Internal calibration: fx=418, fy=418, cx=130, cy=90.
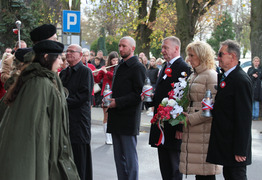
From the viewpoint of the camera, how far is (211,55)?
4.84 m

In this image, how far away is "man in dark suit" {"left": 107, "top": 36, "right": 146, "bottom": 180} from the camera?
5.46 metres

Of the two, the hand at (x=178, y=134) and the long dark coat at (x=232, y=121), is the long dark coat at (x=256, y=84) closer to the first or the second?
the hand at (x=178, y=134)

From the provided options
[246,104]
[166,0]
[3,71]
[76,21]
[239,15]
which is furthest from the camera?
[239,15]

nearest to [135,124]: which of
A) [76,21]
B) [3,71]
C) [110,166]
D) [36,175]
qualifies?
[110,166]

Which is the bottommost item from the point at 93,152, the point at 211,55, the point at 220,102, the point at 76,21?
the point at 93,152

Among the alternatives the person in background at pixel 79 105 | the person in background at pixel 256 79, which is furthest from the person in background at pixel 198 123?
the person in background at pixel 256 79

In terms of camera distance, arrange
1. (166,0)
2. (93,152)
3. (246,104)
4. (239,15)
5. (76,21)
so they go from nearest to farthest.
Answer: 1. (246,104)
2. (93,152)
3. (76,21)
4. (166,0)
5. (239,15)

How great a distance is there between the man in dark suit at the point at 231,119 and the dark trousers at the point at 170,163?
0.83m

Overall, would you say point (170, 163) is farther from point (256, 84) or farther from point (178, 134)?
point (256, 84)

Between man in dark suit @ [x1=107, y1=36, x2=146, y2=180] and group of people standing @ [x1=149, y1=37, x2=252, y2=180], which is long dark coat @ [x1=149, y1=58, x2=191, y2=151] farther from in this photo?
man in dark suit @ [x1=107, y1=36, x2=146, y2=180]

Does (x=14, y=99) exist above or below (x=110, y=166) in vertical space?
above

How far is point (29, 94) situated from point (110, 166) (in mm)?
4477

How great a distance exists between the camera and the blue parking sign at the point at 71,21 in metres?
12.5

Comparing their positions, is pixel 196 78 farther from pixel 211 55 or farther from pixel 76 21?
pixel 76 21
